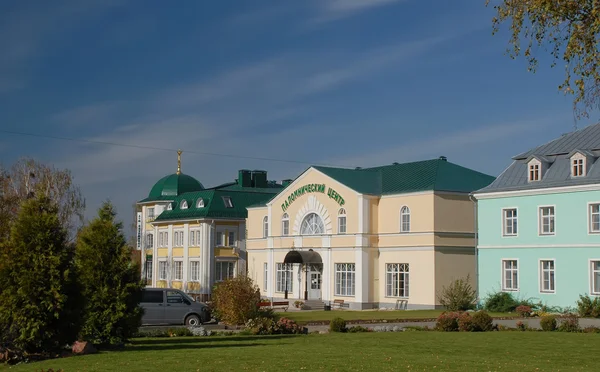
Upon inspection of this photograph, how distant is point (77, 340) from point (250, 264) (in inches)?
1478

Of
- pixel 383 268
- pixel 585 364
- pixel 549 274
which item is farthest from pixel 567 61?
pixel 383 268

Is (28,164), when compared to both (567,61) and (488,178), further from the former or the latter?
(567,61)

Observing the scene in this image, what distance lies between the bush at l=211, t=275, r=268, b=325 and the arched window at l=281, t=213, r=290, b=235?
21.6 meters

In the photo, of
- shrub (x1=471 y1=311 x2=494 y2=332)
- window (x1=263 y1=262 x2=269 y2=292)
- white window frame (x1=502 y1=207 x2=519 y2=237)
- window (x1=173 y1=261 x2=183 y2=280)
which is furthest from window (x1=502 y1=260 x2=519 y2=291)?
window (x1=173 y1=261 x2=183 y2=280)

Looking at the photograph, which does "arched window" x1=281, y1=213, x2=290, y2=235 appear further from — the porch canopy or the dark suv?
the dark suv

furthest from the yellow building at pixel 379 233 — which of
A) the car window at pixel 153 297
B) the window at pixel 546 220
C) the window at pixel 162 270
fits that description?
the window at pixel 162 270

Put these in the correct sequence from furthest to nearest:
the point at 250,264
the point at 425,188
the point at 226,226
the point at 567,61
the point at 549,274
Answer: the point at 226,226
the point at 250,264
the point at 425,188
the point at 549,274
the point at 567,61

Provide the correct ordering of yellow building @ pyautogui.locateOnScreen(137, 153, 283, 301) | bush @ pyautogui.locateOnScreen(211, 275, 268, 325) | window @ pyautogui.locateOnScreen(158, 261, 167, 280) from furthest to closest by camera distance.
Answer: window @ pyautogui.locateOnScreen(158, 261, 167, 280)
yellow building @ pyautogui.locateOnScreen(137, 153, 283, 301)
bush @ pyautogui.locateOnScreen(211, 275, 268, 325)

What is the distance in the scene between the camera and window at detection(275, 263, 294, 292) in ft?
172

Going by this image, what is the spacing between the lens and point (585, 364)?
16.9 m

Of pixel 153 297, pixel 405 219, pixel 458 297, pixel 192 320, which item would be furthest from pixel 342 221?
pixel 153 297

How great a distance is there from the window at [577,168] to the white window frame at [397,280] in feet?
35.7

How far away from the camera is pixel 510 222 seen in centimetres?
4075

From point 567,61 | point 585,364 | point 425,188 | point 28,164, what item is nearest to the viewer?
point 567,61
